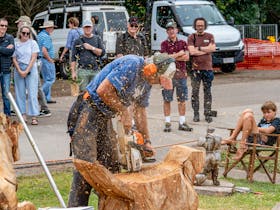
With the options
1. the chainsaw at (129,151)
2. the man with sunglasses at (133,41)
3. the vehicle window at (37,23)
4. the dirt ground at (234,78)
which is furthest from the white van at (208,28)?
the chainsaw at (129,151)

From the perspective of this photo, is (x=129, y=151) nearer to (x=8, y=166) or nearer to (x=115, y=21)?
(x=8, y=166)

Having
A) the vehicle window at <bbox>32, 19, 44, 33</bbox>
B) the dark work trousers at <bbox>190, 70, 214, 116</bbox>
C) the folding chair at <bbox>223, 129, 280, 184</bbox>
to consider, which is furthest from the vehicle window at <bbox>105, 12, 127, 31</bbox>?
the folding chair at <bbox>223, 129, 280, 184</bbox>

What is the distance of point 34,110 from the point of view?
14.2m

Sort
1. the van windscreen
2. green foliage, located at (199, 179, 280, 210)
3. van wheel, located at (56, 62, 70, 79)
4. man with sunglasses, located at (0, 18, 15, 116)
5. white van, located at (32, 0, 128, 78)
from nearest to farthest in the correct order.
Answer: green foliage, located at (199, 179, 280, 210)
man with sunglasses, located at (0, 18, 15, 116)
van wheel, located at (56, 62, 70, 79)
white van, located at (32, 0, 128, 78)
the van windscreen

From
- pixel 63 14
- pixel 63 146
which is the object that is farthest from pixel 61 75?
pixel 63 146

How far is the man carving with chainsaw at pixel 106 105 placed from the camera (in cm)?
732

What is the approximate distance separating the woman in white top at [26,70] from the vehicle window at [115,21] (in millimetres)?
9725

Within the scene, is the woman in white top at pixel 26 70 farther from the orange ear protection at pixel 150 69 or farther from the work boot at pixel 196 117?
the orange ear protection at pixel 150 69

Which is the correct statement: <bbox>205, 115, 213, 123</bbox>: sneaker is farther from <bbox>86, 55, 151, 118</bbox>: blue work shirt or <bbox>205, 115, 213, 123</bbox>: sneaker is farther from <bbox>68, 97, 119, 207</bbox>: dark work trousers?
<bbox>86, 55, 151, 118</bbox>: blue work shirt

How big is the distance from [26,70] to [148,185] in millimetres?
6980

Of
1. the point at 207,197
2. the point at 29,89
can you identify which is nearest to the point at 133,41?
the point at 29,89

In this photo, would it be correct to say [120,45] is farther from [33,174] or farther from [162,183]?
[162,183]

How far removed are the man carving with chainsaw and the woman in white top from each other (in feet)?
20.4

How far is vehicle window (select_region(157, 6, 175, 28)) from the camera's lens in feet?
81.3
